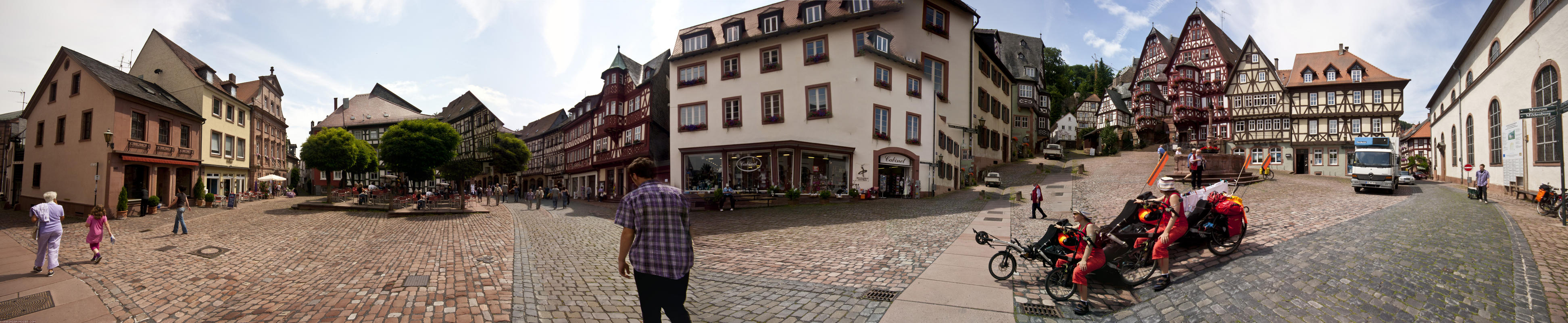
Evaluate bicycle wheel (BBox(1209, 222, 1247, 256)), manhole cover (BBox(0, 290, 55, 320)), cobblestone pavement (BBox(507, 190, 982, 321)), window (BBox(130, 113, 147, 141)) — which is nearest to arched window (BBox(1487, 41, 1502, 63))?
cobblestone pavement (BBox(507, 190, 982, 321))

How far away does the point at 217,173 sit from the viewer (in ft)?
98.1

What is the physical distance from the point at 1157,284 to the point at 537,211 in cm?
2413

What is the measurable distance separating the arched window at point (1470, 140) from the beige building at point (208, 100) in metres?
51.7

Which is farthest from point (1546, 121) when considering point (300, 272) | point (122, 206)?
Answer: point (122, 206)

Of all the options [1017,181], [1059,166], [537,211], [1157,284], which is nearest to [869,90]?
[1017,181]

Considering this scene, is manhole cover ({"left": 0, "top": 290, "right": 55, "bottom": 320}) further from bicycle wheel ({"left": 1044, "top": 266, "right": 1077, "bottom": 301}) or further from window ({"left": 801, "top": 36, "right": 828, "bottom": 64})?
window ({"left": 801, "top": 36, "right": 828, "bottom": 64})

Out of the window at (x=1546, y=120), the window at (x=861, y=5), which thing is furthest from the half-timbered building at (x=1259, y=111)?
the window at (x=861, y=5)

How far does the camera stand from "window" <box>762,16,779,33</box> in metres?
24.8

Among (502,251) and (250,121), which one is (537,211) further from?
(250,121)

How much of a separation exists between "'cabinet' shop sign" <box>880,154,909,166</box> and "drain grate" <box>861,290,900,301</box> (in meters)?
18.1

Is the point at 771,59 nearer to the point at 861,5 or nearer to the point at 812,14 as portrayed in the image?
the point at 812,14

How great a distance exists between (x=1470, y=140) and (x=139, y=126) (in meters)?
50.5

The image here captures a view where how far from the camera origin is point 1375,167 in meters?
18.6

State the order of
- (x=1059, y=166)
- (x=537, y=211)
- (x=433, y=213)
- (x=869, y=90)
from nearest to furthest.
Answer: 1. (x=433, y=213)
2. (x=869, y=90)
3. (x=537, y=211)
4. (x=1059, y=166)
